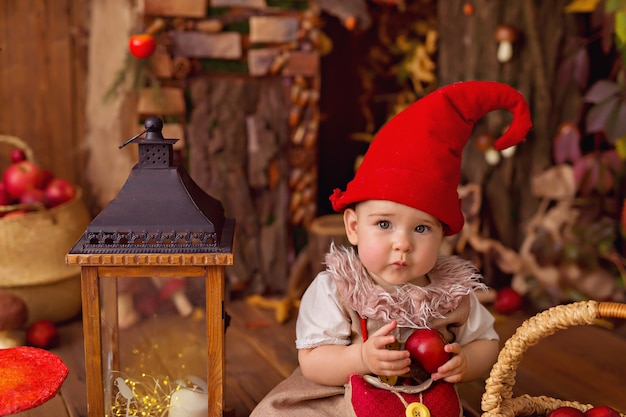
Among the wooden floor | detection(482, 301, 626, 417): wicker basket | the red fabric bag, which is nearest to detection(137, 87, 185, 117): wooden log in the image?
the wooden floor

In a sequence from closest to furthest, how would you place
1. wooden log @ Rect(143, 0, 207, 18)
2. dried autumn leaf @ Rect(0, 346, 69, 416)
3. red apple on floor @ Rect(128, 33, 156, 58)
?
dried autumn leaf @ Rect(0, 346, 69, 416), red apple on floor @ Rect(128, 33, 156, 58), wooden log @ Rect(143, 0, 207, 18)

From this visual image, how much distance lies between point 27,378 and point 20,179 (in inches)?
50.1

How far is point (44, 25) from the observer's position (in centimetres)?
282

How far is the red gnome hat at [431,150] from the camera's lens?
1.47m

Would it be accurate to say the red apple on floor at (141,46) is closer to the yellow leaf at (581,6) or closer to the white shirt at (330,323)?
the white shirt at (330,323)

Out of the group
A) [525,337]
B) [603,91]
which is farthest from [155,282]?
[603,91]

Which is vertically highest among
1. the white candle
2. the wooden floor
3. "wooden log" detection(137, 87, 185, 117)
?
"wooden log" detection(137, 87, 185, 117)

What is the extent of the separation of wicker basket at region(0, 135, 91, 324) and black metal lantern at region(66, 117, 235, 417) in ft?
3.20

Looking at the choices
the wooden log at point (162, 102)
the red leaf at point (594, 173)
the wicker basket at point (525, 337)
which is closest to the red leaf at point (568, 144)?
the red leaf at point (594, 173)

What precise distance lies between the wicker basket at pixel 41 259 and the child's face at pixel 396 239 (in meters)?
1.36

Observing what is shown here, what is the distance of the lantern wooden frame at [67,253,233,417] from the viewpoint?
1465 millimetres

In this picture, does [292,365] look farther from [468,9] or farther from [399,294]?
[468,9]

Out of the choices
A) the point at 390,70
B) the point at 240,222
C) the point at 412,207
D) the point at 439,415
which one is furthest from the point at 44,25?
the point at 439,415

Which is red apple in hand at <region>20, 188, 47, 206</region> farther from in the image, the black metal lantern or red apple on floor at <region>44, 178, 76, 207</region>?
the black metal lantern
